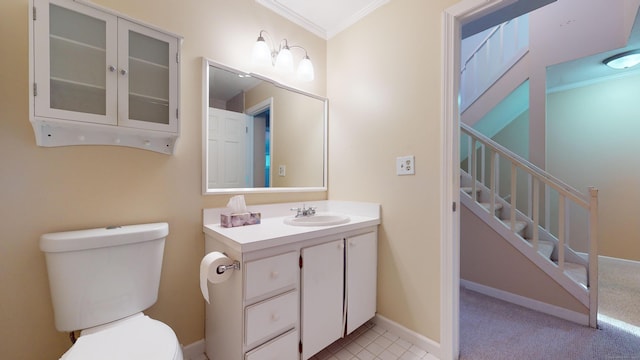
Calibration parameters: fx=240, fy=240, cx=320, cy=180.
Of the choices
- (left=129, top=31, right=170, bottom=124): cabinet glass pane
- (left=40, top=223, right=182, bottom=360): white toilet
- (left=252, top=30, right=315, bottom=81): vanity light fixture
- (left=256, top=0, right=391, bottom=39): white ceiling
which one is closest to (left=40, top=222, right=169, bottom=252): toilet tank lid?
(left=40, top=223, right=182, bottom=360): white toilet

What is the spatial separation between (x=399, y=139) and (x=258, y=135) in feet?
3.19

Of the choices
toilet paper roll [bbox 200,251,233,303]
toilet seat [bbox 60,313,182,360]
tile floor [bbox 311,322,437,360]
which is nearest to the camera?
toilet seat [bbox 60,313,182,360]

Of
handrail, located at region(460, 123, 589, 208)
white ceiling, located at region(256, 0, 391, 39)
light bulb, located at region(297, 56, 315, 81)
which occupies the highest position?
white ceiling, located at region(256, 0, 391, 39)

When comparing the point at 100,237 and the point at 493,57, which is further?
the point at 493,57

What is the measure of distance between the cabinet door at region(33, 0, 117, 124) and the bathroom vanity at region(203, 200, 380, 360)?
28.1 inches

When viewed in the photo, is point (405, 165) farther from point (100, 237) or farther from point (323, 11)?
point (100, 237)

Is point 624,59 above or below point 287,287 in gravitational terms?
above

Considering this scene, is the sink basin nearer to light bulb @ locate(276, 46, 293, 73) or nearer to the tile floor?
the tile floor

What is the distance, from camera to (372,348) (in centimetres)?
148

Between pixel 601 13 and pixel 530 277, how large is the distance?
8.87 ft

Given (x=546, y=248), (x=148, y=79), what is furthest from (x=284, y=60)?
(x=546, y=248)

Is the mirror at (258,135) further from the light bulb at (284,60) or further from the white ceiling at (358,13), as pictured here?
the white ceiling at (358,13)

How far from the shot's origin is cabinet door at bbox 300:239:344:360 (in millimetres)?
1261

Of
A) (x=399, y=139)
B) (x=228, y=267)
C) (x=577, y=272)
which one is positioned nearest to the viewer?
(x=228, y=267)
